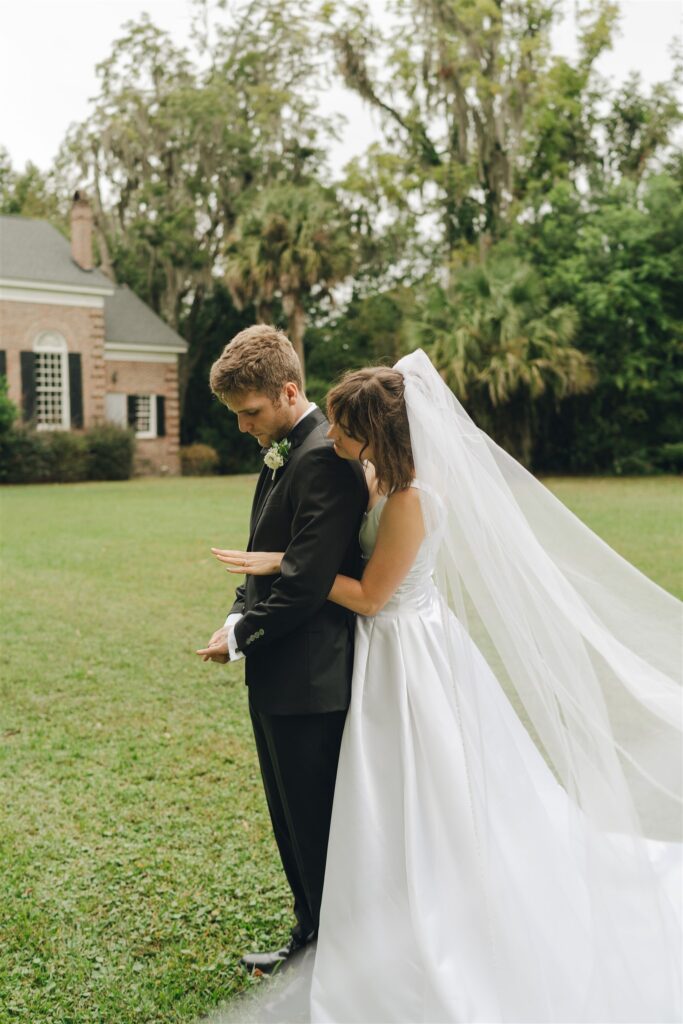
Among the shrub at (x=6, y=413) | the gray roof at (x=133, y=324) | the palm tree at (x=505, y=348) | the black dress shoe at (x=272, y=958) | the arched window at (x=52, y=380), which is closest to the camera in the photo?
Answer: the black dress shoe at (x=272, y=958)

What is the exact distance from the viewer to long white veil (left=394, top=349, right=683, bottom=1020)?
2.48 meters

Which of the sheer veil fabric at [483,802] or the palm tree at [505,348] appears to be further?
the palm tree at [505,348]

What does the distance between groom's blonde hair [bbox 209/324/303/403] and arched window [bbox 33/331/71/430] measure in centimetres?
2342

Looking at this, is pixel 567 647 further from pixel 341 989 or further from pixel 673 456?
pixel 673 456

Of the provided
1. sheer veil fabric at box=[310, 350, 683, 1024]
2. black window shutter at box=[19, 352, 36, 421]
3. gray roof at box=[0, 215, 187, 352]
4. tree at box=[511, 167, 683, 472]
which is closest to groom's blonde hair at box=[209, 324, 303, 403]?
sheer veil fabric at box=[310, 350, 683, 1024]

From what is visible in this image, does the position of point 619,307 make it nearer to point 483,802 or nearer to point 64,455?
point 64,455

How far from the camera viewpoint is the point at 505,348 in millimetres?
20453

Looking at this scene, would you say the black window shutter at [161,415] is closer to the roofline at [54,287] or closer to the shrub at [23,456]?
the roofline at [54,287]

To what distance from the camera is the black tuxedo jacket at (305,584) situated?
2447 mm

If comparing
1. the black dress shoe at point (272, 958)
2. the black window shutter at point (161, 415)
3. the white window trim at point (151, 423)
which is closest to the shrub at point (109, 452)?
the white window trim at point (151, 423)

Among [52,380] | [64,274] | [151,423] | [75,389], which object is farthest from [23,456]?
[64,274]

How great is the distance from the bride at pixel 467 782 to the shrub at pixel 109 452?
22069mm

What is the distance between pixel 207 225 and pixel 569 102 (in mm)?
11413

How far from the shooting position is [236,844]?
12.6ft
